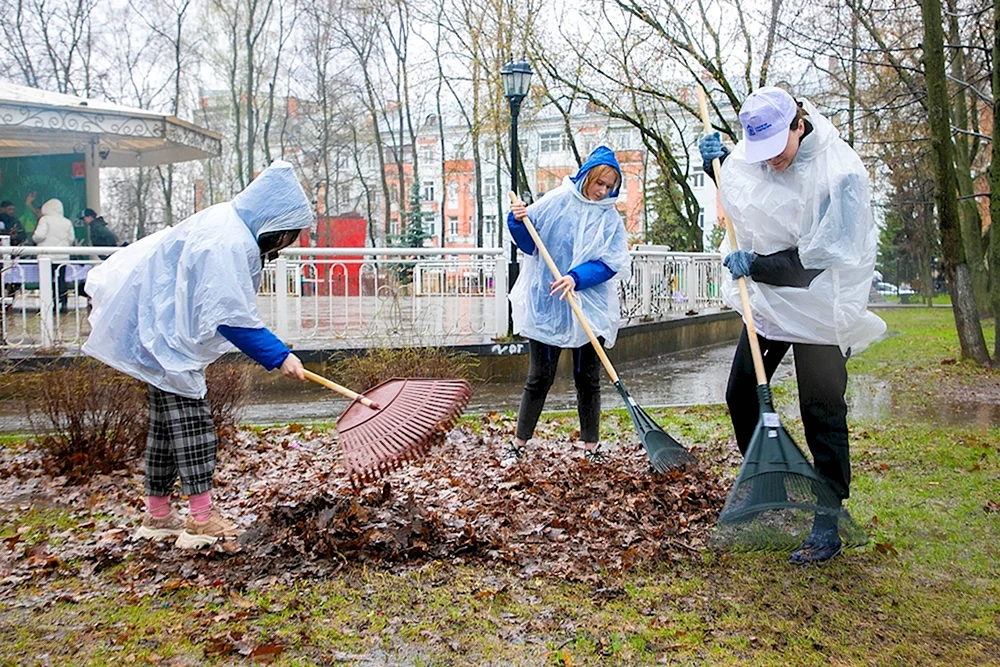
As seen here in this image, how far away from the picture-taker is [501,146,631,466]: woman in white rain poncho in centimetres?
514

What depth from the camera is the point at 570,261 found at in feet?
17.3

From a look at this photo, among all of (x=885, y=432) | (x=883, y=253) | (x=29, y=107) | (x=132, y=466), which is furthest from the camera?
(x=883, y=253)

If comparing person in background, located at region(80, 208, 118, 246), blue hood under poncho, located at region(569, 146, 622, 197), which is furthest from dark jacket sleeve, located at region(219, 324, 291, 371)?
person in background, located at region(80, 208, 118, 246)

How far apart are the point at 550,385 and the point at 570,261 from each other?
0.70m

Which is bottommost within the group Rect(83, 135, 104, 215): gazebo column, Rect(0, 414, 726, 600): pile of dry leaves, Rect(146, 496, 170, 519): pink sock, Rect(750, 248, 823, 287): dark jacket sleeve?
Rect(0, 414, 726, 600): pile of dry leaves

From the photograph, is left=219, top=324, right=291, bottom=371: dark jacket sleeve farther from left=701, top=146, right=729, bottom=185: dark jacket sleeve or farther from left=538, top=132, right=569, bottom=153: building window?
left=538, top=132, right=569, bottom=153: building window

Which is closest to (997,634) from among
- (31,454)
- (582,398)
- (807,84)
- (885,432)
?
(582,398)

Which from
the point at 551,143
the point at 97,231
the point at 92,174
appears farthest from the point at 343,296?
the point at 551,143

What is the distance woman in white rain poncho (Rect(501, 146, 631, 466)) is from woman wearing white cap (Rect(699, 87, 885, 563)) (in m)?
1.37

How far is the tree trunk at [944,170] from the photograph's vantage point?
8.86m

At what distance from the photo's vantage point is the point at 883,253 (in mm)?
44156

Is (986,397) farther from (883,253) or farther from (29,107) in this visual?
(883,253)

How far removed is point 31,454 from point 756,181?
4331 millimetres

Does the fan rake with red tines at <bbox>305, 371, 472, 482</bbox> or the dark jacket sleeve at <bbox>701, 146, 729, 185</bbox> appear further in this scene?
the dark jacket sleeve at <bbox>701, 146, 729, 185</bbox>
